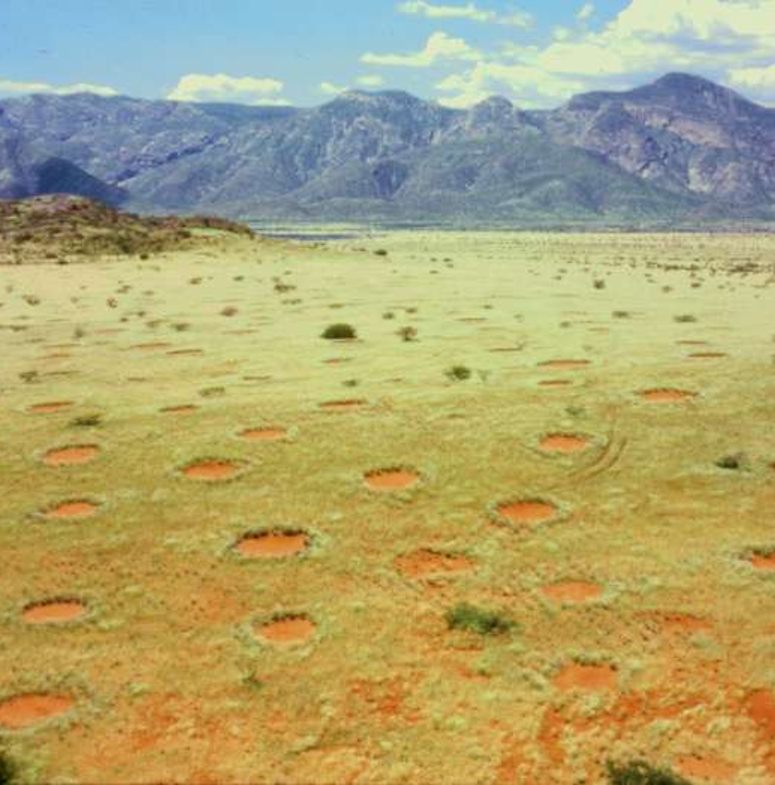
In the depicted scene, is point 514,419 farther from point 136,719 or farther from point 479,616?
point 136,719

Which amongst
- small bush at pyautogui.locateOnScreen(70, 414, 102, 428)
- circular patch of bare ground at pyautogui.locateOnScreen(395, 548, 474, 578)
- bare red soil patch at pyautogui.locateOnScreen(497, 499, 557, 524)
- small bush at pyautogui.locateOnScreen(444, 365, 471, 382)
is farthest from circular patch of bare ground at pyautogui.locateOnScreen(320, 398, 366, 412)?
circular patch of bare ground at pyautogui.locateOnScreen(395, 548, 474, 578)

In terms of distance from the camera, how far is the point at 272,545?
16.8 m

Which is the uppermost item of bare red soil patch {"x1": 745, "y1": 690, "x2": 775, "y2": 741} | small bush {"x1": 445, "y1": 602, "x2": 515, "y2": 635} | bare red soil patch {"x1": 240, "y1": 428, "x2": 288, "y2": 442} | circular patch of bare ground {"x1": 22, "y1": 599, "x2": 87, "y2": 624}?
bare red soil patch {"x1": 240, "y1": 428, "x2": 288, "y2": 442}

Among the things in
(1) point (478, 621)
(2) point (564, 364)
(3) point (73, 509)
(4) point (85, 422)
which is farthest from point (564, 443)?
(4) point (85, 422)

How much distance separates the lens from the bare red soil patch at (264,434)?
2233 centimetres

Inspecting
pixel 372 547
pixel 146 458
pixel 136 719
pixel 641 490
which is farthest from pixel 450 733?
pixel 146 458

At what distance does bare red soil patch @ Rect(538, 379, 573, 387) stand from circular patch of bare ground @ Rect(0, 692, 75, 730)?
17.9 meters

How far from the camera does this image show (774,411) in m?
24.1

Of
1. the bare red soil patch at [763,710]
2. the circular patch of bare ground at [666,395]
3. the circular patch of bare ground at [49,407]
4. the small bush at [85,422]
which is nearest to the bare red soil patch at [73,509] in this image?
the small bush at [85,422]

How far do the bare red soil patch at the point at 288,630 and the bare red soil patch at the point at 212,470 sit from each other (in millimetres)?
6256

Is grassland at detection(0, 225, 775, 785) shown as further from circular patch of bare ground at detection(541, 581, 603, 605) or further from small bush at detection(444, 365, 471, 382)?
small bush at detection(444, 365, 471, 382)

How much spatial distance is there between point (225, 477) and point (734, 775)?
12.3 metres

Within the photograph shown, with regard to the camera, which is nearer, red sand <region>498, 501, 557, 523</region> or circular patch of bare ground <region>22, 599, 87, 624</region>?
circular patch of bare ground <region>22, 599, 87, 624</region>

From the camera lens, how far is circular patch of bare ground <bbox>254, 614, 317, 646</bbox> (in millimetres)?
13609
